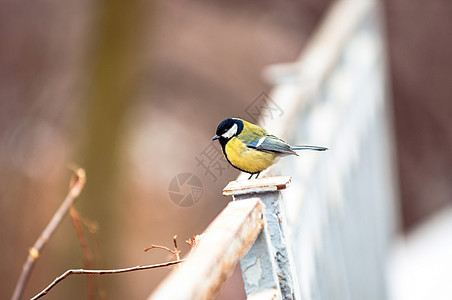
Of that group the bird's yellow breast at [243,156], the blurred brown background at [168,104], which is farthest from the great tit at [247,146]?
the blurred brown background at [168,104]

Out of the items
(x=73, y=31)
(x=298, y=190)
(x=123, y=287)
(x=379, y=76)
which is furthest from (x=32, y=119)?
(x=298, y=190)

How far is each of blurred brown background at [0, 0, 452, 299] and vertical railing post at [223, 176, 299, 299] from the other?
333 cm

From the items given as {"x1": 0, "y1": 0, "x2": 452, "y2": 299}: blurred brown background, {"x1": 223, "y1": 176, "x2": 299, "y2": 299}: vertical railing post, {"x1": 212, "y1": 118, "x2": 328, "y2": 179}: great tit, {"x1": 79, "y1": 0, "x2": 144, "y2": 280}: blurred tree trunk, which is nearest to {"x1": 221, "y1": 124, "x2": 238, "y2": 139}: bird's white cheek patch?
{"x1": 212, "y1": 118, "x2": 328, "y2": 179}: great tit

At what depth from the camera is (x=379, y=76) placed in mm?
4109

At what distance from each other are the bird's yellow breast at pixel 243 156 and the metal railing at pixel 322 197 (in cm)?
6

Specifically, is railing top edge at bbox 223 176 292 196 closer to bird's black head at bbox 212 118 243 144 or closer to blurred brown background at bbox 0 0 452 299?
bird's black head at bbox 212 118 243 144

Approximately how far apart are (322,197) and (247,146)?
1309mm

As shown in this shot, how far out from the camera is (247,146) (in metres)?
1.42

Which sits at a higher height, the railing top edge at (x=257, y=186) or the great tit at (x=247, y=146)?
the great tit at (x=247, y=146)

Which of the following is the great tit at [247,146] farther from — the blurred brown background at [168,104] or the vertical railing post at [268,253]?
the blurred brown background at [168,104]

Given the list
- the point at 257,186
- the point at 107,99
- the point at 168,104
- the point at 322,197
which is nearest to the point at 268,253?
the point at 257,186

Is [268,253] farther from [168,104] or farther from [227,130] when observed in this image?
[168,104]

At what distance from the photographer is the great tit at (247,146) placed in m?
1.40

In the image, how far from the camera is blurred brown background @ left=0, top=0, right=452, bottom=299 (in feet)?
21.2
